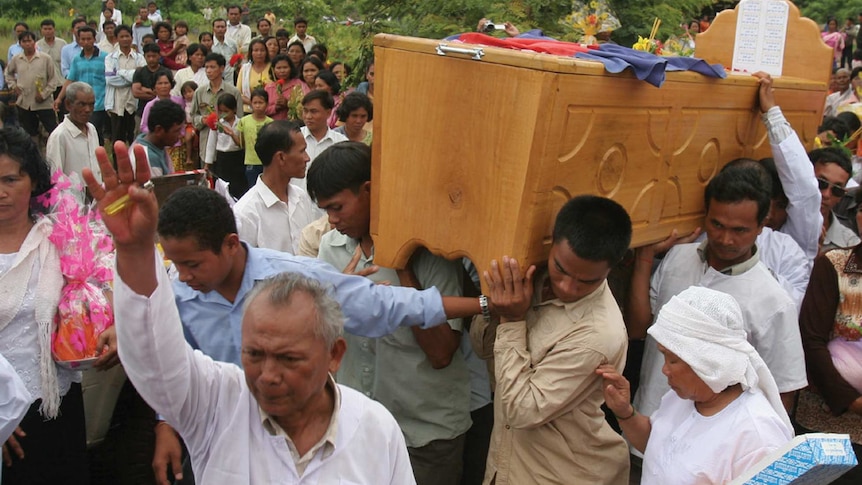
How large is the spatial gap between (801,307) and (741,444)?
4.60 ft

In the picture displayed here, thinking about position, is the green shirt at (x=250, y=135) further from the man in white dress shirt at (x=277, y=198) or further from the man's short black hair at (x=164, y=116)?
the man in white dress shirt at (x=277, y=198)

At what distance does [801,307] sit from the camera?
3.48m

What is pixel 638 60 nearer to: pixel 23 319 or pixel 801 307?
pixel 801 307

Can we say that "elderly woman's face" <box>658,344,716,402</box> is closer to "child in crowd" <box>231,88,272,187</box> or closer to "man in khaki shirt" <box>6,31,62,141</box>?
"child in crowd" <box>231,88,272,187</box>

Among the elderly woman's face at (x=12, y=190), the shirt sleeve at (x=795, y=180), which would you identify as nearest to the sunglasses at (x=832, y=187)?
the shirt sleeve at (x=795, y=180)

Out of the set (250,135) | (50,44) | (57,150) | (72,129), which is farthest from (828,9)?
(57,150)

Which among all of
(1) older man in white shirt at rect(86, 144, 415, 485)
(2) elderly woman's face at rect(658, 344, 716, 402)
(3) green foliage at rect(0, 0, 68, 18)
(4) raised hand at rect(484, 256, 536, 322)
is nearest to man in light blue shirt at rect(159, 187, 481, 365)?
(4) raised hand at rect(484, 256, 536, 322)

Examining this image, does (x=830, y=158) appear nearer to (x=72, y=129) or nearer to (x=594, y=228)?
(x=594, y=228)

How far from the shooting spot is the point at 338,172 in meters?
2.91

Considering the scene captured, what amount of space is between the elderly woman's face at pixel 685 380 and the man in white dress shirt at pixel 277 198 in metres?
2.65

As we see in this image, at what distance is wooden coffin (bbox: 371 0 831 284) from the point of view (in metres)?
2.48

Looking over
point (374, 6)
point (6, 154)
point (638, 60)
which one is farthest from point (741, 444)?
point (374, 6)

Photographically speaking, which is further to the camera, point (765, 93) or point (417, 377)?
point (765, 93)

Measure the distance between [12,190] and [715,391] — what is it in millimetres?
2560
